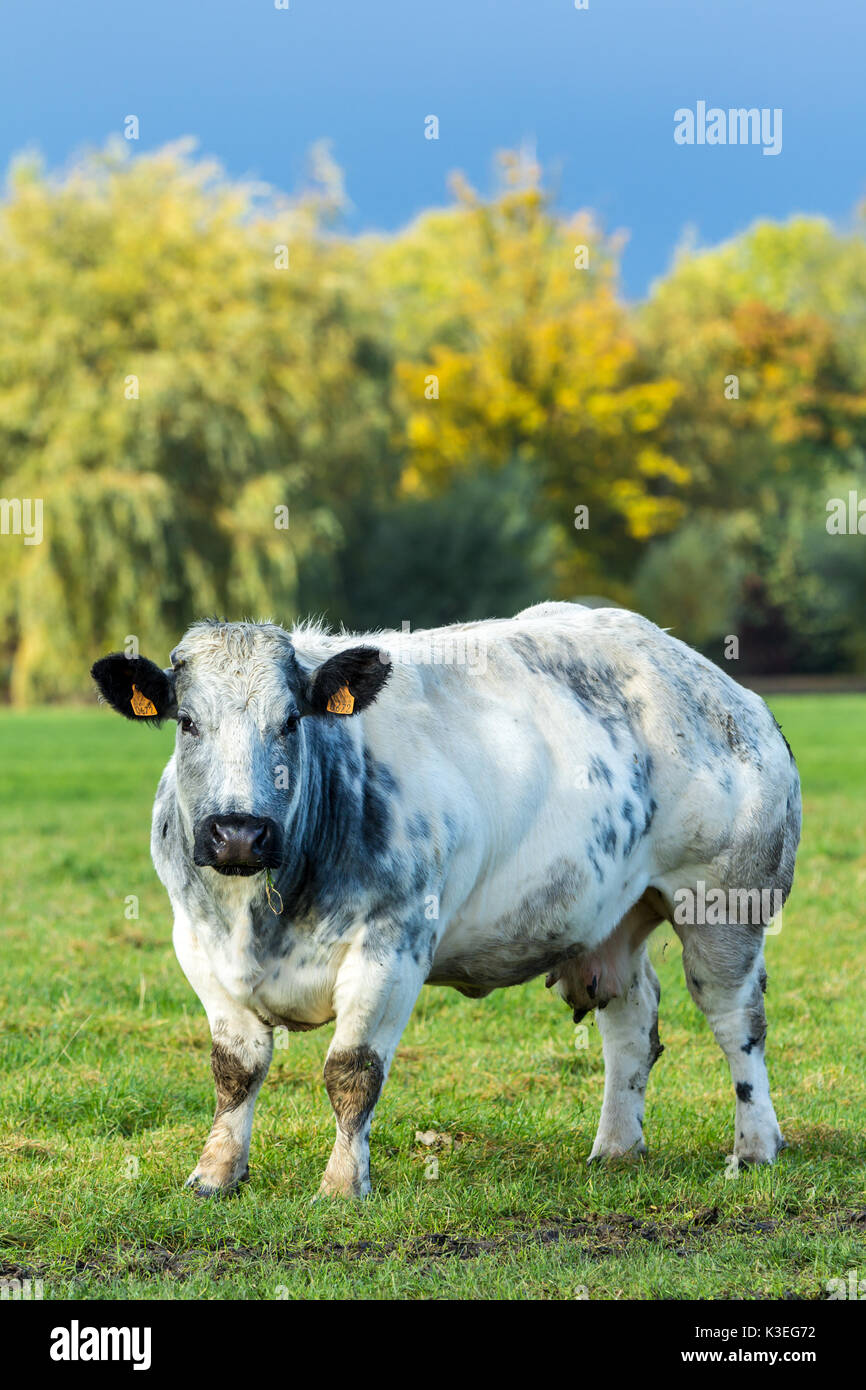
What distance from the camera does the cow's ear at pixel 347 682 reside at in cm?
501

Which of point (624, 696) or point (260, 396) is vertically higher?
point (260, 396)

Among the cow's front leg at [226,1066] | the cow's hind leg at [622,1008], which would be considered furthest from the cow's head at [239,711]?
the cow's hind leg at [622,1008]

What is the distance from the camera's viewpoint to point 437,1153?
19.3 feet

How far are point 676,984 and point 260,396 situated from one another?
26923 mm

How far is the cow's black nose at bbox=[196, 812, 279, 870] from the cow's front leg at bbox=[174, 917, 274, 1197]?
0.68 metres

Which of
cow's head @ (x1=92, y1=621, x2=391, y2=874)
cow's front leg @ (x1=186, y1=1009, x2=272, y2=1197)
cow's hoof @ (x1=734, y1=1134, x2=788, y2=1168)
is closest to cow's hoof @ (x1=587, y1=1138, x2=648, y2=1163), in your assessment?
cow's hoof @ (x1=734, y1=1134, x2=788, y2=1168)

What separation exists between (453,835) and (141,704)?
114 cm

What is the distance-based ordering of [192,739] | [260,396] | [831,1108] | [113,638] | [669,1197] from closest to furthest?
[192,739] < [669,1197] < [831,1108] < [113,638] < [260,396]

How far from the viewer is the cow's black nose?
461 centimetres

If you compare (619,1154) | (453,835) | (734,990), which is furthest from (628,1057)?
(453,835)

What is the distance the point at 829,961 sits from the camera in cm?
905

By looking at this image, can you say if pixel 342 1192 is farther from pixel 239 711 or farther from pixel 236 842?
pixel 239 711

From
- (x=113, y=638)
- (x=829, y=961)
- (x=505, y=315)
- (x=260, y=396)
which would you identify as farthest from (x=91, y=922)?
(x=505, y=315)
